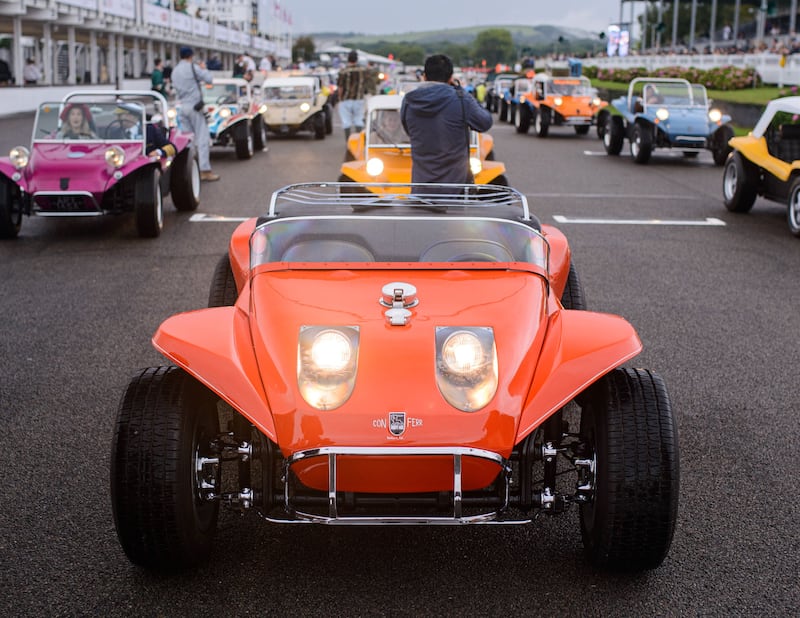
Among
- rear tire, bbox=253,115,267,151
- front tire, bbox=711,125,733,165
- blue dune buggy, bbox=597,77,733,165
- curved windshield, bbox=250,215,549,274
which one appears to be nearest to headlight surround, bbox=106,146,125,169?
curved windshield, bbox=250,215,549,274

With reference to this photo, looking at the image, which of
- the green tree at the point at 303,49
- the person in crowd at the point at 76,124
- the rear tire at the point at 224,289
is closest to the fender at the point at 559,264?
the rear tire at the point at 224,289

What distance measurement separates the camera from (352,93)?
1836 centimetres

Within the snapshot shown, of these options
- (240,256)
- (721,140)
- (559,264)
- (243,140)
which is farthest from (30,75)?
(559,264)

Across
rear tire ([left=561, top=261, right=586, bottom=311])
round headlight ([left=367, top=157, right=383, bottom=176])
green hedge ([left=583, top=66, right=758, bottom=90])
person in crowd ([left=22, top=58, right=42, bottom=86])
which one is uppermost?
green hedge ([left=583, top=66, right=758, bottom=90])

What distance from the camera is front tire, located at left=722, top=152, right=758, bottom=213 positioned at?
12156mm

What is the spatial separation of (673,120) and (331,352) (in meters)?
15.7

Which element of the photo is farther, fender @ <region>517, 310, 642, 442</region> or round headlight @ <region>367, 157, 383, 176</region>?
round headlight @ <region>367, 157, 383, 176</region>

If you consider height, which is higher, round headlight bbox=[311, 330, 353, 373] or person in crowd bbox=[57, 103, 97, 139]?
person in crowd bbox=[57, 103, 97, 139]

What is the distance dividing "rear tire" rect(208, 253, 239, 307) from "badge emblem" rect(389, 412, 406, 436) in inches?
89.3

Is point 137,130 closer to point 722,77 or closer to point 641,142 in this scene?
point 641,142

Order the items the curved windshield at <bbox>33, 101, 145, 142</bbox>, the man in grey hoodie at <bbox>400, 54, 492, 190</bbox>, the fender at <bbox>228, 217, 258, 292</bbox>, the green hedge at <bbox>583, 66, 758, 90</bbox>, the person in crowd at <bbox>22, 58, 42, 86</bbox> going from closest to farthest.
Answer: the fender at <bbox>228, 217, 258, 292</bbox>, the man in grey hoodie at <bbox>400, 54, 492, 190</bbox>, the curved windshield at <bbox>33, 101, 145, 142</bbox>, the person in crowd at <bbox>22, 58, 42, 86</bbox>, the green hedge at <bbox>583, 66, 758, 90</bbox>

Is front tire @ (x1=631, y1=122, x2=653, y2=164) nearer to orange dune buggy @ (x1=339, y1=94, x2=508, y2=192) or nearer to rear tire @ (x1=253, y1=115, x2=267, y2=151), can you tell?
orange dune buggy @ (x1=339, y1=94, x2=508, y2=192)

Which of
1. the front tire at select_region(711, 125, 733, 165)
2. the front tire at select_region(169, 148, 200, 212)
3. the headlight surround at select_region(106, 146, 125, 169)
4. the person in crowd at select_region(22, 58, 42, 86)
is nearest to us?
the headlight surround at select_region(106, 146, 125, 169)

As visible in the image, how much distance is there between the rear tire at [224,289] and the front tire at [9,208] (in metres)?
5.30
